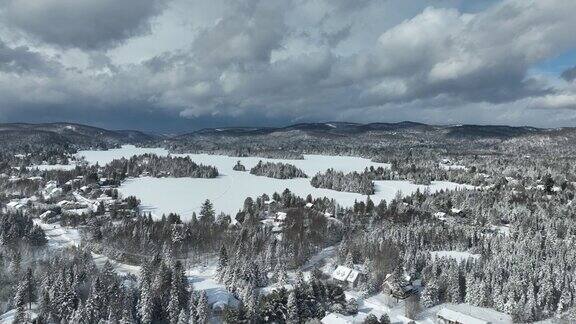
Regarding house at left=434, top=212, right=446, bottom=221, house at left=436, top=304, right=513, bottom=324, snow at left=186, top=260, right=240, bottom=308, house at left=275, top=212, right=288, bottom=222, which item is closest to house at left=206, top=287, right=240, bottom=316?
snow at left=186, top=260, right=240, bottom=308

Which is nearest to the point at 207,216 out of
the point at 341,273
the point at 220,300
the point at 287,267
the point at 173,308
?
the point at 287,267

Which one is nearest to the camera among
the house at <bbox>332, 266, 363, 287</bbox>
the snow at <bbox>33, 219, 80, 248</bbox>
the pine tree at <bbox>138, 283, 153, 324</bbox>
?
the pine tree at <bbox>138, 283, 153, 324</bbox>

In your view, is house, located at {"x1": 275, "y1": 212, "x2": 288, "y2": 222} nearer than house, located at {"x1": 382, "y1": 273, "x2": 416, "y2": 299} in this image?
No

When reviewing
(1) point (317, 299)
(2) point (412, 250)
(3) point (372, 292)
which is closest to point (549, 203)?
(2) point (412, 250)

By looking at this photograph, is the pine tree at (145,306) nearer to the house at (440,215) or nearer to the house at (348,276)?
the house at (348,276)

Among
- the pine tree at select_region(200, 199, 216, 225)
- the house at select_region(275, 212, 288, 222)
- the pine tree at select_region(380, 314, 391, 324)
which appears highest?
the pine tree at select_region(200, 199, 216, 225)

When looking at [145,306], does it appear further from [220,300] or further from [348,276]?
[348,276]

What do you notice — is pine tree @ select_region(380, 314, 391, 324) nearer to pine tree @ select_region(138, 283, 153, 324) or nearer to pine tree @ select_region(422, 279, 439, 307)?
pine tree @ select_region(422, 279, 439, 307)
